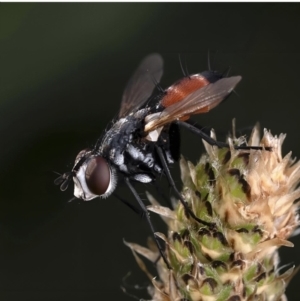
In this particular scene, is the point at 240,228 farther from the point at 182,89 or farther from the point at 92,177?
the point at 182,89

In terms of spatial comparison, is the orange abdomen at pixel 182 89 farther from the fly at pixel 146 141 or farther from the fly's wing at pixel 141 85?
the fly's wing at pixel 141 85

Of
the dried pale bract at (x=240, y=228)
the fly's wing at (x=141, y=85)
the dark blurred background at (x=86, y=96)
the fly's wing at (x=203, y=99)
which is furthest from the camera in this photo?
the dark blurred background at (x=86, y=96)

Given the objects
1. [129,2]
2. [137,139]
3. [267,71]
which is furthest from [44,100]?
[137,139]

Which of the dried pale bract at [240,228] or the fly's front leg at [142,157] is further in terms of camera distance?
the fly's front leg at [142,157]

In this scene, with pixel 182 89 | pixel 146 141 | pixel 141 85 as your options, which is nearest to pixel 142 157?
pixel 146 141

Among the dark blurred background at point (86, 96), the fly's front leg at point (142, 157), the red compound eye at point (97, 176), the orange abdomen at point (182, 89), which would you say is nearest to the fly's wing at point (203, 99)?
the orange abdomen at point (182, 89)

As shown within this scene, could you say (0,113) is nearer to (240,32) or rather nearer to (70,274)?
(70,274)

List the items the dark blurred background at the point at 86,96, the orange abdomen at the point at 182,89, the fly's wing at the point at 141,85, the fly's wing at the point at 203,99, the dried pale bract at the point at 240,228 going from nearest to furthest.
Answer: the dried pale bract at the point at 240,228 < the fly's wing at the point at 203,99 < the orange abdomen at the point at 182,89 < the fly's wing at the point at 141,85 < the dark blurred background at the point at 86,96
